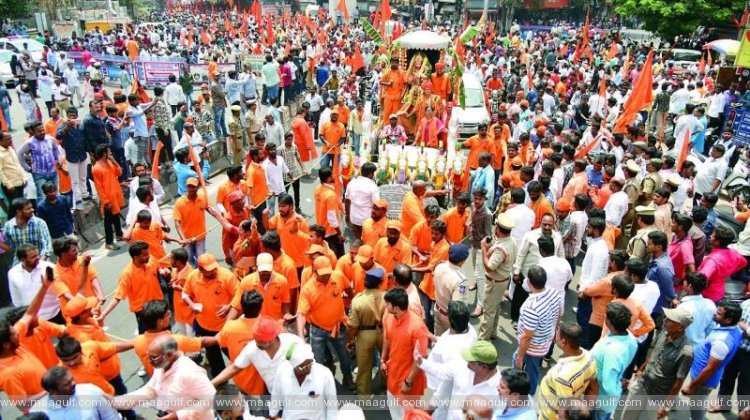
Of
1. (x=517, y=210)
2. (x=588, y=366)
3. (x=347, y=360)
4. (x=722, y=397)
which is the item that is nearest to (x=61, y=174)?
(x=347, y=360)

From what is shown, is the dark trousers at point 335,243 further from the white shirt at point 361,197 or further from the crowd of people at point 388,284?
the white shirt at point 361,197

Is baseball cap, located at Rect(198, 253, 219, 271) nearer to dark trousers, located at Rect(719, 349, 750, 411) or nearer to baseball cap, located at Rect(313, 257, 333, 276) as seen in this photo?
baseball cap, located at Rect(313, 257, 333, 276)

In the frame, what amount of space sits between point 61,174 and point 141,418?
17.3 feet

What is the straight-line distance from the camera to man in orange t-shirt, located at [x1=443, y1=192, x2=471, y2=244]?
261 inches

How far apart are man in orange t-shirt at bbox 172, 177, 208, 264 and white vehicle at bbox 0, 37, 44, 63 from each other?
19.9 meters

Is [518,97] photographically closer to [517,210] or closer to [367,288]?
[517,210]

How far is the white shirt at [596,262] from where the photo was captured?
566 cm

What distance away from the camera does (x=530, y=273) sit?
465 cm

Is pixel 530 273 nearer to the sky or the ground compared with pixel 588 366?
nearer to the sky

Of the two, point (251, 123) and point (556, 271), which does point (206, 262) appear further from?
point (251, 123)

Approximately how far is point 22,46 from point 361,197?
23020mm

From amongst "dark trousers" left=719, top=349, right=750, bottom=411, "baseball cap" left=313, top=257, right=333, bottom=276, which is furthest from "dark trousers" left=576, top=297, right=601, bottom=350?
"baseball cap" left=313, top=257, right=333, bottom=276

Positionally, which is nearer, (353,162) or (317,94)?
(353,162)

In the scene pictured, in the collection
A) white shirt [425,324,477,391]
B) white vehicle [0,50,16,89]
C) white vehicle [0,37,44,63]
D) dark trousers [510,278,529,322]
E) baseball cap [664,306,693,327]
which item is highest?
white vehicle [0,37,44,63]
